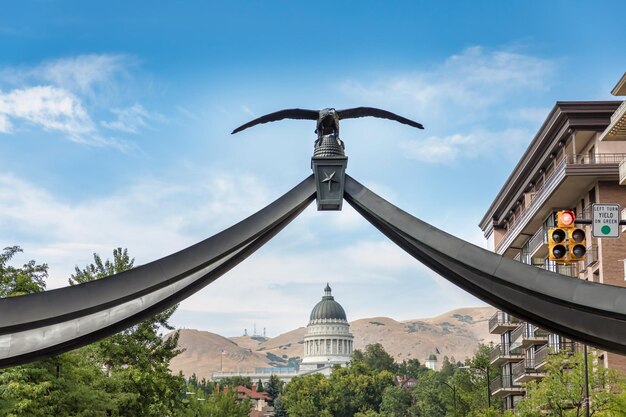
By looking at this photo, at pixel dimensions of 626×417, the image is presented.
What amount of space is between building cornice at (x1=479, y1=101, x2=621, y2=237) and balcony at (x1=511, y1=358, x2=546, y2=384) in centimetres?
1114

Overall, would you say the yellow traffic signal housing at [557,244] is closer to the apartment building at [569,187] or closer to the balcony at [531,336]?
the apartment building at [569,187]

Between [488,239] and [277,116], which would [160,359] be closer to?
[277,116]

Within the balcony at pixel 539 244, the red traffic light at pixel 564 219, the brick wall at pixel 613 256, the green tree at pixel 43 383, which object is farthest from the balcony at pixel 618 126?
the green tree at pixel 43 383

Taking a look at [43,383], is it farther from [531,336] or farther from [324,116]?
[531,336]

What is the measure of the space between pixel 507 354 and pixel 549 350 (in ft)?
68.5

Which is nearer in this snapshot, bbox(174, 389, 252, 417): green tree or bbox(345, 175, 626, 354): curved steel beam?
bbox(345, 175, 626, 354): curved steel beam

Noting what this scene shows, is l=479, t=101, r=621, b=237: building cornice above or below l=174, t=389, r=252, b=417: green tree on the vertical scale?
above

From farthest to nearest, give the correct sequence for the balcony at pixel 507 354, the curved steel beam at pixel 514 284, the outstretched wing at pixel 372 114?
the balcony at pixel 507 354 → the outstretched wing at pixel 372 114 → the curved steel beam at pixel 514 284

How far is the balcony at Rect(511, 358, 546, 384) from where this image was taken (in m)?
70.6

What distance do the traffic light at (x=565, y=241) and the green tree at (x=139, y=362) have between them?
92.1 ft

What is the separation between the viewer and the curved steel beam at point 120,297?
48.3ft

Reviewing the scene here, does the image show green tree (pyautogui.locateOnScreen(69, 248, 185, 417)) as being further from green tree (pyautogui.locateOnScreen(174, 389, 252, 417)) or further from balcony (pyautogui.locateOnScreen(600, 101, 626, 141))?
green tree (pyautogui.locateOnScreen(174, 389, 252, 417))

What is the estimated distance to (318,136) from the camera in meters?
16.7

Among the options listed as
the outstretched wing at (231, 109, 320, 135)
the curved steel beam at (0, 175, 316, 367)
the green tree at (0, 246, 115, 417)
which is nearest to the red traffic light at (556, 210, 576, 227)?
the outstretched wing at (231, 109, 320, 135)
